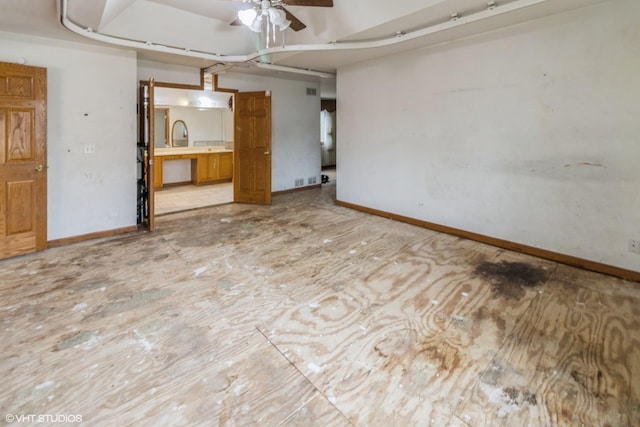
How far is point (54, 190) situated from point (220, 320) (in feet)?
10.6

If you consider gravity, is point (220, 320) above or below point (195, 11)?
below

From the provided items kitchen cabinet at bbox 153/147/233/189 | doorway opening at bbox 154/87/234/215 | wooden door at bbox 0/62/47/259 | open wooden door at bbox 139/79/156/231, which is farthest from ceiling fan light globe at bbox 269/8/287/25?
kitchen cabinet at bbox 153/147/233/189

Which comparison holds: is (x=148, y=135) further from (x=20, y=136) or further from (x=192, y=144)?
(x=192, y=144)

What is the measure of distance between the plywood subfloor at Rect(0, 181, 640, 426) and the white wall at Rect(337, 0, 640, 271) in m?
0.61

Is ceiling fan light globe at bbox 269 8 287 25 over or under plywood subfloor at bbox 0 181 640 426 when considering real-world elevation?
over

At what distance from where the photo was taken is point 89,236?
4.73m

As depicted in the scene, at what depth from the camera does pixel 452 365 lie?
7.24 ft

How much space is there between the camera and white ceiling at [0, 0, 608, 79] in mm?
3465

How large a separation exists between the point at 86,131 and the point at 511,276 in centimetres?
530

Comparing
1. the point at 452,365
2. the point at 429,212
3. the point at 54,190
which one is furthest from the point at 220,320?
the point at 429,212

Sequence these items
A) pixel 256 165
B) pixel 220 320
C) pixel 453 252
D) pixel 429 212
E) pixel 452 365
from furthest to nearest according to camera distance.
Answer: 1. pixel 256 165
2. pixel 429 212
3. pixel 453 252
4. pixel 220 320
5. pixel 452 365

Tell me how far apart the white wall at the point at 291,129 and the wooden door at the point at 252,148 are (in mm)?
557

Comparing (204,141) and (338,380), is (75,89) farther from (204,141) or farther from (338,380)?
(204,141)

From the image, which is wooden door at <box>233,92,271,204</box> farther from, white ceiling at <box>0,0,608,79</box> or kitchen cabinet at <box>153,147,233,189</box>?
kitchen cabinet at <box>153,147,233,189</box>
